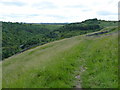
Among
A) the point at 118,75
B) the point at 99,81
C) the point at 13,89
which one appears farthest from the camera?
the point at 118,75

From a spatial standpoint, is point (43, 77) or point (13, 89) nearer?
point (13, 89)

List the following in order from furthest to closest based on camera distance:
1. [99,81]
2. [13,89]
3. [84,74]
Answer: [84,74]
[99,81]
[13,89]

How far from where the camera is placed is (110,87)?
7656mm

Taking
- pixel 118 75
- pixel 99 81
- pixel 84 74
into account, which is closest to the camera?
pixel 99 81

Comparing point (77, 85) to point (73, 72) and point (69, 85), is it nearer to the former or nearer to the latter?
point (69, 85)

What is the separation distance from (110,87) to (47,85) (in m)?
3.40

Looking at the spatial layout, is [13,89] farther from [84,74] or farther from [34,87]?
[84,74]

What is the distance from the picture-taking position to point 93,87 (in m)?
7.73

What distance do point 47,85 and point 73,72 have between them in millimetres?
3140

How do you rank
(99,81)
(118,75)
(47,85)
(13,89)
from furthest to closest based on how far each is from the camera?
(118,75)
(99,81)
(47,85)
(13,89)

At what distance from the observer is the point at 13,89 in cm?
747

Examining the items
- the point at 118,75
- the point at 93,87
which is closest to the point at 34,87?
the point at 93,87

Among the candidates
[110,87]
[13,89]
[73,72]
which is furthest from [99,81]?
[13,89]

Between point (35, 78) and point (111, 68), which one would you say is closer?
point (35, 78)
